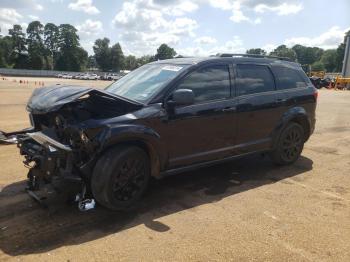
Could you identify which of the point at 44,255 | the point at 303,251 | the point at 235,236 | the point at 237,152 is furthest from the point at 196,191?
the point at 44,255

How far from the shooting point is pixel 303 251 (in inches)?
150

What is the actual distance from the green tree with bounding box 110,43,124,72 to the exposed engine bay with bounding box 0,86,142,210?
4963 inches

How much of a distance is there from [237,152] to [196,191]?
3.03 feet

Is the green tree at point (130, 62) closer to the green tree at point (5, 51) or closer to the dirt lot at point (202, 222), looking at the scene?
the green tree at point (5, 51)

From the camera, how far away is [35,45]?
11838cm

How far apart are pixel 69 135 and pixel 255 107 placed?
2.87 meters

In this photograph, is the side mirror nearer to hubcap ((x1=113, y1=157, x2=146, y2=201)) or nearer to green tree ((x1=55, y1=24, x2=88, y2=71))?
hubcap ((x1=113, y1=157, x2=146, y2=201))

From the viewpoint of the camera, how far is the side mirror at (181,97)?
188 inches

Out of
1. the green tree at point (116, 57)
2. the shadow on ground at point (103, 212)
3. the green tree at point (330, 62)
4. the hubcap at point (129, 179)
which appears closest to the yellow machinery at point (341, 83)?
the shadow on ground at point (103, 212)

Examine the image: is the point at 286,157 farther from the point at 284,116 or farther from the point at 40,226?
the point at 40,226

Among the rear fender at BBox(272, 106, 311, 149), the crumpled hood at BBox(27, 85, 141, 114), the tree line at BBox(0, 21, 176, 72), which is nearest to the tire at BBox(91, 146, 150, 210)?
the crumpled hood at BBox(27, 85, 141, 114)

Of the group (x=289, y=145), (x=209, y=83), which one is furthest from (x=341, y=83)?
(x=209, y=83)

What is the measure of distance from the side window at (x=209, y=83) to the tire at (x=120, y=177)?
1.14m

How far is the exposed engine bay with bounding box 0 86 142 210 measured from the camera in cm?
423
